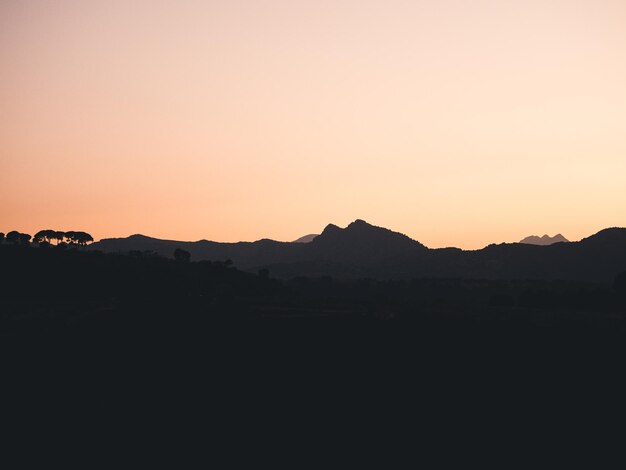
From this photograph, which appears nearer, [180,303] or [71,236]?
[180,303]

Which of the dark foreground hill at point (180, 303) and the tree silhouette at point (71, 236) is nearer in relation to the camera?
the dark foreground hill at point (180, 303)

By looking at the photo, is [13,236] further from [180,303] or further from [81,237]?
[180,303]

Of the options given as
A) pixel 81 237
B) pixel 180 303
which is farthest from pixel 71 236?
pixel 180 303

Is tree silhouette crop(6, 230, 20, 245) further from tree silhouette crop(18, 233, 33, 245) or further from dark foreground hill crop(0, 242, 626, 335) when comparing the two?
dark foreground hill crop(0, 242, 626, 335)

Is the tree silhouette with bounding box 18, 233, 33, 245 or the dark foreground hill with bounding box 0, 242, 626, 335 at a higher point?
the tree silhouette with bounding box 18, 233, 33, 245

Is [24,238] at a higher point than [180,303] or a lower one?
higher

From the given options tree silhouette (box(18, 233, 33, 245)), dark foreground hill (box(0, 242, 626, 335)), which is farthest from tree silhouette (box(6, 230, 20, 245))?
dark foreground hill (box(0, 242, 626, 335))

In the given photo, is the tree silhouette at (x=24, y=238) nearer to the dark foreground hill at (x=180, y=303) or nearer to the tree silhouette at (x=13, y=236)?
the tree silhouette at (x=13, y=236)

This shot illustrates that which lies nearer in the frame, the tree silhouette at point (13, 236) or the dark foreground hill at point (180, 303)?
the dark foreground hill at point (180, 303)

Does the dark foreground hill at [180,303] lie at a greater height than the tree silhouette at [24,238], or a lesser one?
lesser

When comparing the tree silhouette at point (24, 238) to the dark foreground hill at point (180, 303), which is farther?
the tree silhouette at point (24, 238)

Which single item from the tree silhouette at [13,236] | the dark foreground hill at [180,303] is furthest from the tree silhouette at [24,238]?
the dark foreground hill at [180,303]

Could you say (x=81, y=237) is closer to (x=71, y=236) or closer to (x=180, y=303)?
(x=71, y=236)

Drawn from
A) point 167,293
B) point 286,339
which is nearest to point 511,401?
point 286,339
